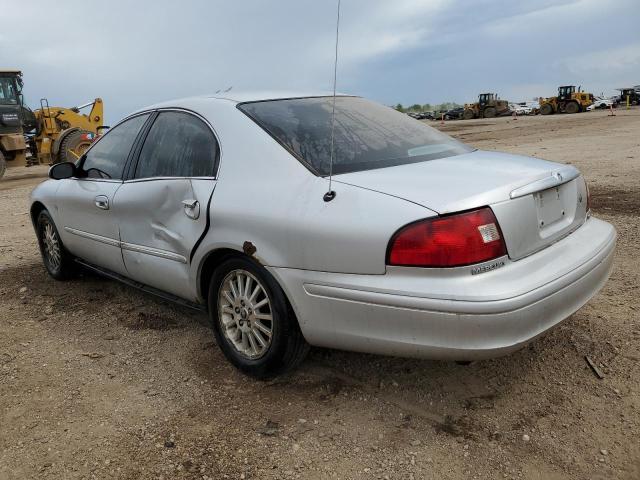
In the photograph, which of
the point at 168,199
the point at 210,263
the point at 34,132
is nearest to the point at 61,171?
the point at 168,199

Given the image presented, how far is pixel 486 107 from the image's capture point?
172ft

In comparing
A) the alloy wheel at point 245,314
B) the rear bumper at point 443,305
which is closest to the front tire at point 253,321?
the alloy wheel at point 245,314

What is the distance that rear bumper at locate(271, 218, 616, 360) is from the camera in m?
2.31

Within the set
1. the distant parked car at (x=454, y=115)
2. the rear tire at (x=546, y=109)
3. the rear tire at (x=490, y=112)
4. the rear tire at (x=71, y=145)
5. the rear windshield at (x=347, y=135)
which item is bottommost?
the distant parked car at (x=454, y=115)

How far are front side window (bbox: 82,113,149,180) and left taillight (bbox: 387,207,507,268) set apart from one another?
7.67 feet

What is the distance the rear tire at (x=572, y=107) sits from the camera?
46594 mm

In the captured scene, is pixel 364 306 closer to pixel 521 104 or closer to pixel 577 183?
pixel 577 183

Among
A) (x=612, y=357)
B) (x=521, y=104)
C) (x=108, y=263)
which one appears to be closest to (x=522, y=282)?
(x=612, y=357)

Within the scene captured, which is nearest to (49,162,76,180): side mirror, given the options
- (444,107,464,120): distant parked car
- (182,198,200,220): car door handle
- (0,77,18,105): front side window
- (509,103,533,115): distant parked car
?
(182,198,200,220): car door handle

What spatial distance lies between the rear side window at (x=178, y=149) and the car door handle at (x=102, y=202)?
0.37m

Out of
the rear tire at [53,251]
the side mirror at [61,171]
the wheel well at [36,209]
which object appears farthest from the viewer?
the wheel well at [36,209]

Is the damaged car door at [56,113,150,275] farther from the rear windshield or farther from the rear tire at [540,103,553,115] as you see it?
the rear tire at [540,103,553,115]

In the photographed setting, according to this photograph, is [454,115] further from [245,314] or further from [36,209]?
[245,314]

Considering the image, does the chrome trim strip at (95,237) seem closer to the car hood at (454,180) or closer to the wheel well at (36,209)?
the wheel well at (36,209)
